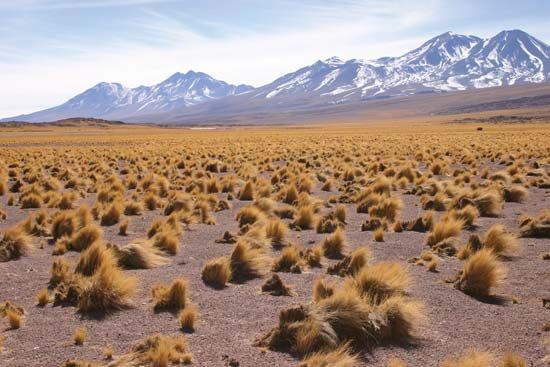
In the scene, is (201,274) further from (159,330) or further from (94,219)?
(94,219)

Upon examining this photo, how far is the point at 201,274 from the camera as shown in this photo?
7.79m

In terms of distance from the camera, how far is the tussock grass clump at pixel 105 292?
20.4 feet

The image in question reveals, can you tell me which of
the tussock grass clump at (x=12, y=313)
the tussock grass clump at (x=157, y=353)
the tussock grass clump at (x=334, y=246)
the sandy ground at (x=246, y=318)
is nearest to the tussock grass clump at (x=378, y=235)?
the sandy ground at (x=246, y=318)

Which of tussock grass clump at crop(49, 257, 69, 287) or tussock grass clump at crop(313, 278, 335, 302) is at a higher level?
tussock grass clump at crop(49, 257, 69, 287)

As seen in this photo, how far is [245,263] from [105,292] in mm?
Result: 2271

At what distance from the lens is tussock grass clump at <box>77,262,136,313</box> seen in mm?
6215

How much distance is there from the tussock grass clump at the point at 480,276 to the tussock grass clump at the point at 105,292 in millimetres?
4166

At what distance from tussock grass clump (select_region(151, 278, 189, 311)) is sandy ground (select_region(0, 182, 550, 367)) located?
129 mm

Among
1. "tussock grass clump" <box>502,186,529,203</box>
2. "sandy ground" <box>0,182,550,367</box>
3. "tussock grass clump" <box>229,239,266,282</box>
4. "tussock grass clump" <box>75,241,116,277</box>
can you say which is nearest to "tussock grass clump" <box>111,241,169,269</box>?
"sandy ground" <box>0,182,550,367</box>

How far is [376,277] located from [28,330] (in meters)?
3.81

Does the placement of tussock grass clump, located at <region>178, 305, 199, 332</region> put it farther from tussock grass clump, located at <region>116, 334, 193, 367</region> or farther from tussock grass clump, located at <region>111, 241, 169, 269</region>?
tussock grass clump, located at <region>111, 241, 169, 269</region>

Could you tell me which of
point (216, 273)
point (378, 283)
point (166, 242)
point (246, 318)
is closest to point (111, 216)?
point (166, 242)

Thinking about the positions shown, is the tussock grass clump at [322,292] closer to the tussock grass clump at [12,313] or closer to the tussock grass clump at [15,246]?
the tussock grass clump at [12,313]

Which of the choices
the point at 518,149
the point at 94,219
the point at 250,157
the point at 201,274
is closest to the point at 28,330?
the point at 201,274
